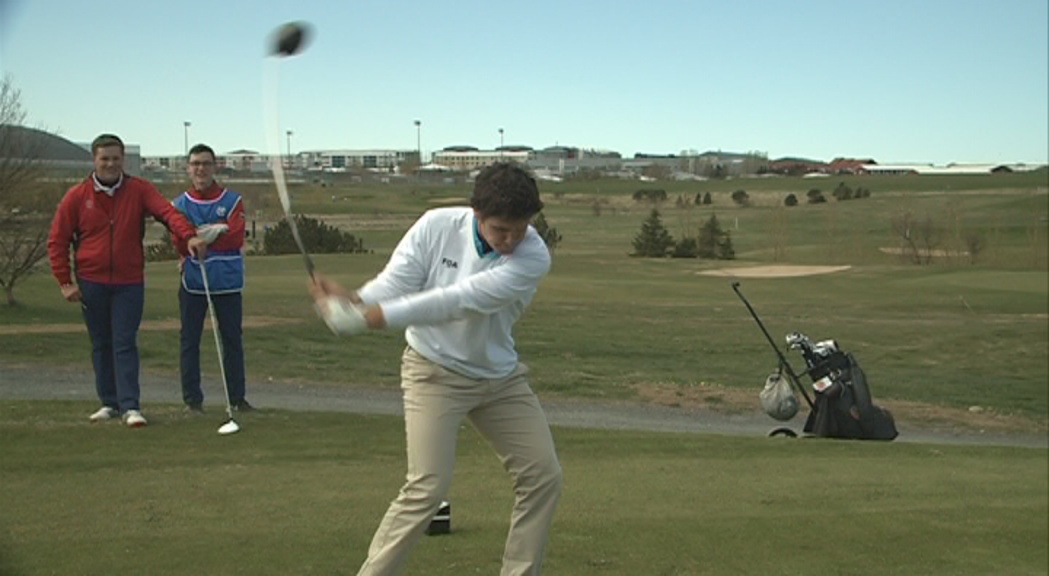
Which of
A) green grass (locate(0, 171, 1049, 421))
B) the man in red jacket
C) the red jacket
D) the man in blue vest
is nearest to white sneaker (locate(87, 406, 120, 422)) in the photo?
the man in red jacket

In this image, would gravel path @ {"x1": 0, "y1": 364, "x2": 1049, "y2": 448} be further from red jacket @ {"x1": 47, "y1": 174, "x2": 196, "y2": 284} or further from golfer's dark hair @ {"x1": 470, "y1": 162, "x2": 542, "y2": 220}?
golfer's dark hair @ {"x1": 470, "y1": 162, "x2": 542, "y2": 220}

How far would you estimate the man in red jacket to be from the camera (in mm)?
9173

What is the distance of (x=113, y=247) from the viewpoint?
9.29 m

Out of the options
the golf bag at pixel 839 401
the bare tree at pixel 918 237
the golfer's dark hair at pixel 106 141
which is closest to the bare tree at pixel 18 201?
the golfer's dark hair at pixel 106 141

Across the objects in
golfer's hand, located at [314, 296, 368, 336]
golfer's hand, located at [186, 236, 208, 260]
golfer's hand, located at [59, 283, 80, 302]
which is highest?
golfer's hand, located at [314, 296, 368, 336]

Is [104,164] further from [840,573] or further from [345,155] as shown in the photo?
[840,573]

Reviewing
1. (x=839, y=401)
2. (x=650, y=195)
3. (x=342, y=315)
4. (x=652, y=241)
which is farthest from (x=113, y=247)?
(x=650, y=195)

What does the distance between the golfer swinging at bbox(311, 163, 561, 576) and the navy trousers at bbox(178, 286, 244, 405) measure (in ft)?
17.0

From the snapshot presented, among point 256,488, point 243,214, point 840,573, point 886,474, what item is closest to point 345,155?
point 256,488

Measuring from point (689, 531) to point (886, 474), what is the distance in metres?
2.73

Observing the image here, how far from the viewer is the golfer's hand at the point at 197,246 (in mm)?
9320

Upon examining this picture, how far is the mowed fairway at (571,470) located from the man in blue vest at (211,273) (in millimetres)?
400

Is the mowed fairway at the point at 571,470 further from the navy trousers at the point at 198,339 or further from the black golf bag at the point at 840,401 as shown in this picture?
the black golf bag at the point at 840,401

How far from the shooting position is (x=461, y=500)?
7.60 meters
